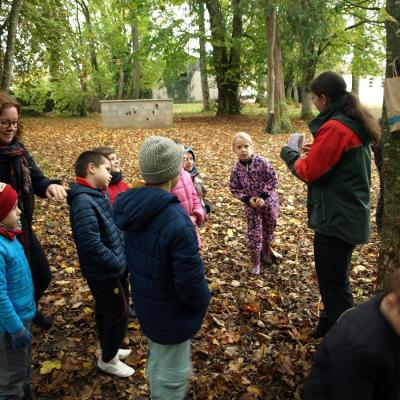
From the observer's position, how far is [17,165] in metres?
3.03

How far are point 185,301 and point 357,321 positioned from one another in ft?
3.17

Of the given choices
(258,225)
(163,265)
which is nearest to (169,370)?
(163,265)

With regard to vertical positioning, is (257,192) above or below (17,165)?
below

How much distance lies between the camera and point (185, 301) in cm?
221

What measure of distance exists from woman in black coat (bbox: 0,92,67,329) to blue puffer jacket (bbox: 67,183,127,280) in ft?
1.05

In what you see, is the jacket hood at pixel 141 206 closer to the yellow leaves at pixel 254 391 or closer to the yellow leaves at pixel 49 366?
the yellow leaves at pixel 254 391

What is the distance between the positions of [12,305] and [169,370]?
101cm

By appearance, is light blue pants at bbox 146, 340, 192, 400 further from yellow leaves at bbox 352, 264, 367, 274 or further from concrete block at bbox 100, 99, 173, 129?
concrete block at bbox 100, 99, 173, 129

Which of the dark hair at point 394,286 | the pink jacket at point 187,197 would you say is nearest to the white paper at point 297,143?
the pink jacket at point 187,197

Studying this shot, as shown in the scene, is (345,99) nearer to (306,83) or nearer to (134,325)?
(134,325)

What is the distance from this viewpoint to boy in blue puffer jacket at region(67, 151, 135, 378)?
2738mm

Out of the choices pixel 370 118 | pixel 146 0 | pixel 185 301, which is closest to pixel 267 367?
pixel 185 301

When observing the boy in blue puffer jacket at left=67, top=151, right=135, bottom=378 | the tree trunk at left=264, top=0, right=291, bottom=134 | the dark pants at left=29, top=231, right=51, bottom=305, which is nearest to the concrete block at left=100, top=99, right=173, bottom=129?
the tree trunk at left=264, top=0, right=291, bottom=134

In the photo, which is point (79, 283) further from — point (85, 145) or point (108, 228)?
point (85, 145)
